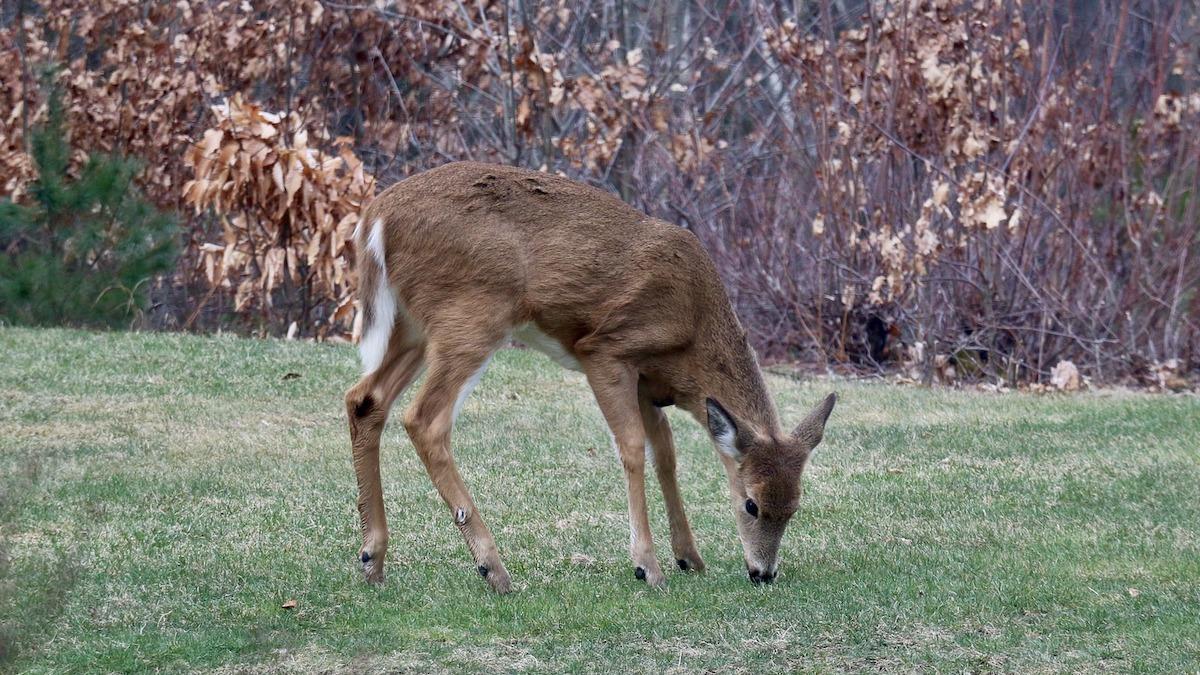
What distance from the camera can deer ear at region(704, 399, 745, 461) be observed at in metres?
6.55

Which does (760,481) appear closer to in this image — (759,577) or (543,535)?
(759,577)

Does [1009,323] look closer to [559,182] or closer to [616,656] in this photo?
[559,182]

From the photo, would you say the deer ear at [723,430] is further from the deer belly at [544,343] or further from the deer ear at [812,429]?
the deer belly at [544,343]

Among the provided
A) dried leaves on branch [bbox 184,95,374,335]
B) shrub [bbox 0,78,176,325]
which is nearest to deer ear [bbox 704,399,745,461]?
dried leaves on branch [bbox 184,95,374,335]

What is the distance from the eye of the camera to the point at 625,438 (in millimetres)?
6613

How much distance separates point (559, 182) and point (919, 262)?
7643 millimetres

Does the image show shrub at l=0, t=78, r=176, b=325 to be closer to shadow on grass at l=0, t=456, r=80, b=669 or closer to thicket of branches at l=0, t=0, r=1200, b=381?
thicket of branches at l=0, t=0, r=1200, b=381

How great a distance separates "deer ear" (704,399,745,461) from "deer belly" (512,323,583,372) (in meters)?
0.64

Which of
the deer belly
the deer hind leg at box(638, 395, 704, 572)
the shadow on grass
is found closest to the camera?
the shadow on grass

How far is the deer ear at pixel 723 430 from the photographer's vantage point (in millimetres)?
6551

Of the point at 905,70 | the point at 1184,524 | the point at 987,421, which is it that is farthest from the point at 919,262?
the point at 1184,524

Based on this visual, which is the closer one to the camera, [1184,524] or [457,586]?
[457,586]

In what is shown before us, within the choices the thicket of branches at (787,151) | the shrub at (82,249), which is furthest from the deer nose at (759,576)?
the shrub at (82,249)

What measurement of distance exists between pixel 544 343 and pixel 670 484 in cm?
84
